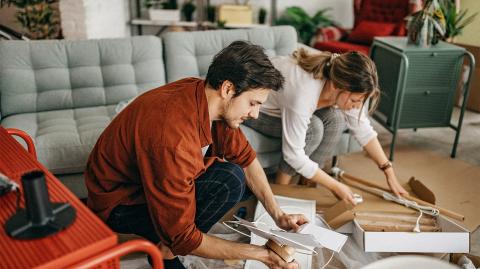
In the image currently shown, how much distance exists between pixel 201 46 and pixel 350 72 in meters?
1.02

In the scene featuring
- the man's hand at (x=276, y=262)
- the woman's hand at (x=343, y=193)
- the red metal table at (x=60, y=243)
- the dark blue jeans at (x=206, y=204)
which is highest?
the red metal table at (x=60, y=243)

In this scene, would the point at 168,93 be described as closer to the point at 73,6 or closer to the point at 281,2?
the point at 73,6

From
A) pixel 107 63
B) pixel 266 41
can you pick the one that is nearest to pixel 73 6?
pixel 107 63

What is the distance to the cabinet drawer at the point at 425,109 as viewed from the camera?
2.60 metres

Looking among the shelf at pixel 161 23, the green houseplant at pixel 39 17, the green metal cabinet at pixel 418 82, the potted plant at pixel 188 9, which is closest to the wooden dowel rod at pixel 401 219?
the green metal cabinet at pixel 418 82

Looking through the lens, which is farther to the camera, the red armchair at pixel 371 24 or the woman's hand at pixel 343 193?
the red armchair at pixel 371 24

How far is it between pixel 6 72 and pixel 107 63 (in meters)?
0.48

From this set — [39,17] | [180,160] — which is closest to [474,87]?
[180,160]

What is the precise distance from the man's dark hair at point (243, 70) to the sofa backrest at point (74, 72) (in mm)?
1166

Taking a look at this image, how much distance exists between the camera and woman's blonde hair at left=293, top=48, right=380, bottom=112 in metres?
1.58

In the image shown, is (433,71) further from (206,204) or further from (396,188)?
(206,204)

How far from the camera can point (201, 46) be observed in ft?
7.77

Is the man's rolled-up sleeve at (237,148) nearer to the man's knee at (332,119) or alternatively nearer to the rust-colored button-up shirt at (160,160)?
the rust-colored button-up shirt at (160,160)

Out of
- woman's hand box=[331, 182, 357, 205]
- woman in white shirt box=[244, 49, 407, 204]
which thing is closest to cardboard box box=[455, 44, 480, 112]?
woman in white shirt box=[244, 49, 407, 204]
